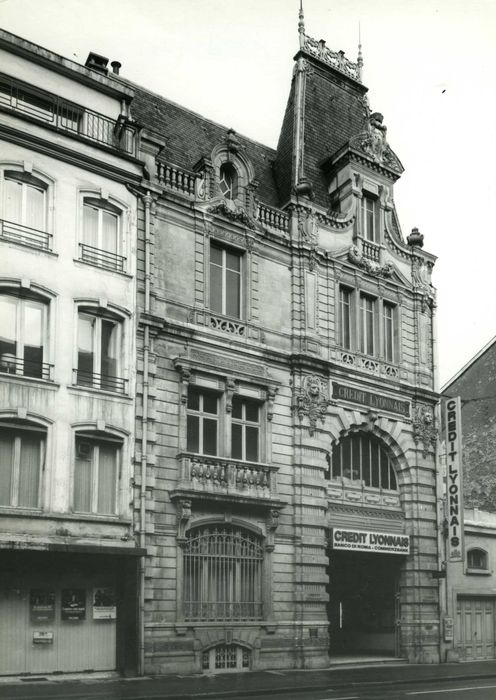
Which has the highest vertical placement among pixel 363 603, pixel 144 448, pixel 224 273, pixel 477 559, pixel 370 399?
pixel 224 273

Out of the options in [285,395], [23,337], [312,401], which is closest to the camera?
[23,337]

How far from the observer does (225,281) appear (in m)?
26.7

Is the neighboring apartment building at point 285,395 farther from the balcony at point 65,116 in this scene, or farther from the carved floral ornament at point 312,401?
the balcony at point 65,116

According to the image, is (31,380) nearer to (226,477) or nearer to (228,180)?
(226,477)

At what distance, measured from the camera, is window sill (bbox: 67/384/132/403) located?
2214 centimetres

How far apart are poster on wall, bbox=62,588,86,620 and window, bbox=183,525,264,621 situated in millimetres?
2924

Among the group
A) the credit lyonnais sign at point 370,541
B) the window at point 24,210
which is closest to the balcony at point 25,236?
the window at point 24,210

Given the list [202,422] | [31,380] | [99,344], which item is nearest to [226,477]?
[202,422]

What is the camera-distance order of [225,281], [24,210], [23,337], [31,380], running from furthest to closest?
[225,281]
[24,210]
[23,337]
[31,380]

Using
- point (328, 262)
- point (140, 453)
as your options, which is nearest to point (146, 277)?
point (140, 453)

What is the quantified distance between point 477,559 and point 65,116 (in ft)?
69.3

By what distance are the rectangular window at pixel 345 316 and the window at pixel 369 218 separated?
90.7 inches

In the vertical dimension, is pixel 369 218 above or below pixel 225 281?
above

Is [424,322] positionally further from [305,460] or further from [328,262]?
[305,460]
